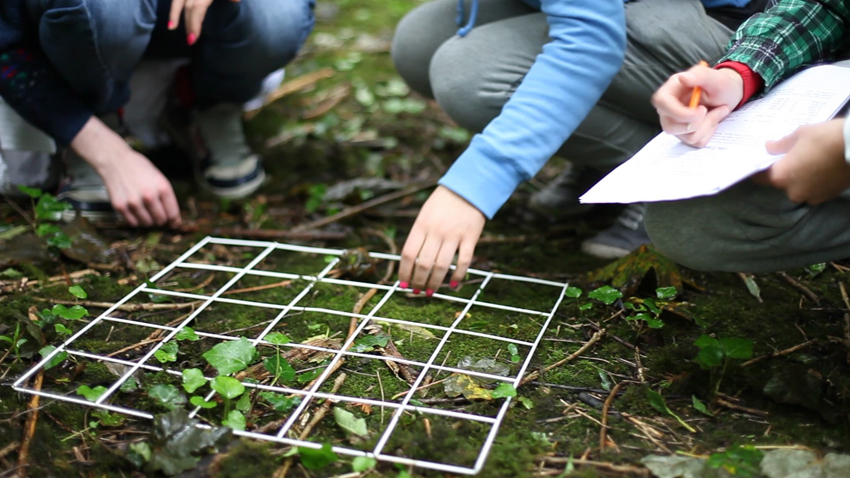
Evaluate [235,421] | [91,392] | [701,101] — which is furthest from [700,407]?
[91,392]

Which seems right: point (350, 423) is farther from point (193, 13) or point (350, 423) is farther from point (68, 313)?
point (193, 13)

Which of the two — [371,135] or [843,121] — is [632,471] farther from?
[371,135]

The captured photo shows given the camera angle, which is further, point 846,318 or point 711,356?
point 846,318

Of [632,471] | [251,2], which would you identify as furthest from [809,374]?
[251,2]

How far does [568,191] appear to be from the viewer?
170 cm

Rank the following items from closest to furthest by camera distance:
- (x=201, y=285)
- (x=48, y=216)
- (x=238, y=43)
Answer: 1. (x=201, y=285)
2. (x=48, y=216)
3. (x=238, y=43)

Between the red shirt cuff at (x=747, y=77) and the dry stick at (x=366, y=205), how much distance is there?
91cm

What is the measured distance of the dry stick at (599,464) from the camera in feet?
2.86

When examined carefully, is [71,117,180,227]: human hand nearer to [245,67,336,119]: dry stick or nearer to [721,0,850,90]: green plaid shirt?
[245,67,336,119]: dry stick

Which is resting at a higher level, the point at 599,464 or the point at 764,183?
the point at 764,183

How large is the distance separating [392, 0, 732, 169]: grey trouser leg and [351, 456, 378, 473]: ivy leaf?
81cm

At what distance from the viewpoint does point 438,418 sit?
97 cm

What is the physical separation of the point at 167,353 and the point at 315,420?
0.29m

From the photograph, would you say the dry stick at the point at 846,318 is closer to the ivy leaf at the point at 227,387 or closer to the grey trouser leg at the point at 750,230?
the grey trouser leg at the point at 750,230
